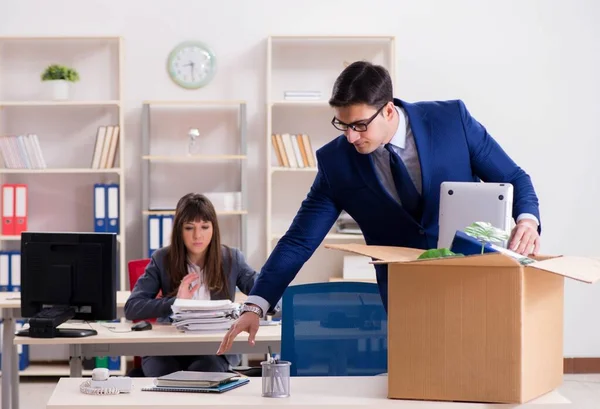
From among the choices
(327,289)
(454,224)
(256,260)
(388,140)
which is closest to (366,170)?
(388,140)

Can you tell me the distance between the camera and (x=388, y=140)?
8.02ft

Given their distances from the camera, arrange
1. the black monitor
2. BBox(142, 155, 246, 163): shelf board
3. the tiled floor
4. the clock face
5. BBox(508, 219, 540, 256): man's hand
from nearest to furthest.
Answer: BBox(508, 219, 540, 256): man's hand
the black monitor
the tiled floor
BBox(142, 155, 246, 163): shelf board
the clock face

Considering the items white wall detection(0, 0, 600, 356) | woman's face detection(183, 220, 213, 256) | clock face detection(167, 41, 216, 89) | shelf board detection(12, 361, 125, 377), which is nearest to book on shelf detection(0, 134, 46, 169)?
white wall detection(0, 0, 600, 356)

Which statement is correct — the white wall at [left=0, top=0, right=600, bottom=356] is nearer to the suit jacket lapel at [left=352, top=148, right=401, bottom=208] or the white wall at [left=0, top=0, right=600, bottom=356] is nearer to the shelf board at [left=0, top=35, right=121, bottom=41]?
the shelf board at [left=0, top=35, right=121, bottom=41]

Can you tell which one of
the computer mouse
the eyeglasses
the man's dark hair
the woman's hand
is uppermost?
the man's dark hair

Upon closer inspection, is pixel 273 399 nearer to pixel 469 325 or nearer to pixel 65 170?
pixel 469 325

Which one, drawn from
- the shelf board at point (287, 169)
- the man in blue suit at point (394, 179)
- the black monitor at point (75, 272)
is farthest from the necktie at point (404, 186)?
the shelf board at point (287, 169)

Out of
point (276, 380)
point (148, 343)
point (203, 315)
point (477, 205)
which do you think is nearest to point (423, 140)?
point (477, 205)

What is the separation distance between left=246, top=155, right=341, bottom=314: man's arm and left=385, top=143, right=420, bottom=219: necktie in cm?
22

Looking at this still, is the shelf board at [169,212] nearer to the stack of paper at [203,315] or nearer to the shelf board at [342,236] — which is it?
the shelf board at [342,236]

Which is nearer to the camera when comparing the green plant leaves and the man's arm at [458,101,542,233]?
the man's arm at [458,101,542,233]

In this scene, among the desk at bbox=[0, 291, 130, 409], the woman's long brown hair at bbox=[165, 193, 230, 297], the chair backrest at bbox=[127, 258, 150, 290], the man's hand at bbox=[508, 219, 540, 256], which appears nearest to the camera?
the man's hand at bbox=[508, 219, 540, 256]

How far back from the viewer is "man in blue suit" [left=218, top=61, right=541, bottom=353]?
245 centimetres

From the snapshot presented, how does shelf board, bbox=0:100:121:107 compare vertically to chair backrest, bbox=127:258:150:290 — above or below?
above
